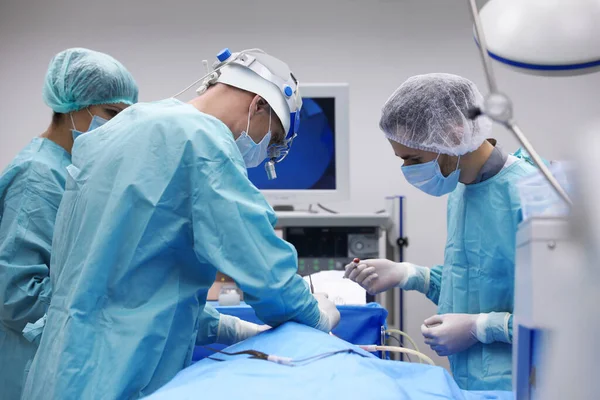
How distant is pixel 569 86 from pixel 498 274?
3.12 ft

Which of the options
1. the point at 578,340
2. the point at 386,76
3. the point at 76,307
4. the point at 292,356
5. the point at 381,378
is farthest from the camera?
the point at 386,76

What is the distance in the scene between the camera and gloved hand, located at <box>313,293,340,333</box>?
53.5 inches

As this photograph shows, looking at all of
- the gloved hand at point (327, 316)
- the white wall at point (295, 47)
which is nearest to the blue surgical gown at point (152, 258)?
the gloved hand at point (327, 316)

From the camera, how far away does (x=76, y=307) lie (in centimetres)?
115

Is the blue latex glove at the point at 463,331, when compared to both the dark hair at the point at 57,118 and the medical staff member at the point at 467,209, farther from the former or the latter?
the dark hair at the point at 57,118

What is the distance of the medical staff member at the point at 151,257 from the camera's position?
3.73 feet

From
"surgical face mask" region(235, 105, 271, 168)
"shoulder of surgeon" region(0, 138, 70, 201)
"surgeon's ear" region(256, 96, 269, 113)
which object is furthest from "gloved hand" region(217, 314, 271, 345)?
"shoulder of surgeon" region(0, 138, 70, 201)

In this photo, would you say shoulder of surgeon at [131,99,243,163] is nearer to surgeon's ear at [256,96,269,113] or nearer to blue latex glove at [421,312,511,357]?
surgeon's ear at [256,96,269,113]

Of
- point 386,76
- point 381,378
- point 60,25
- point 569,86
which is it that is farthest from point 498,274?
point 60,25

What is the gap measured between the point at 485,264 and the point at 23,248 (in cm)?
124

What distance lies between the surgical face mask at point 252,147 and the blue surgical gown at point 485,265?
579 millimetres

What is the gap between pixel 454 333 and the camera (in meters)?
1.56

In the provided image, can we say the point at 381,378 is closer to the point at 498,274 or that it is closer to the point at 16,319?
the point at 498,274

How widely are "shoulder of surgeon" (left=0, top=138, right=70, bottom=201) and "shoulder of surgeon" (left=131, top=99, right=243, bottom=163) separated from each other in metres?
0.64
